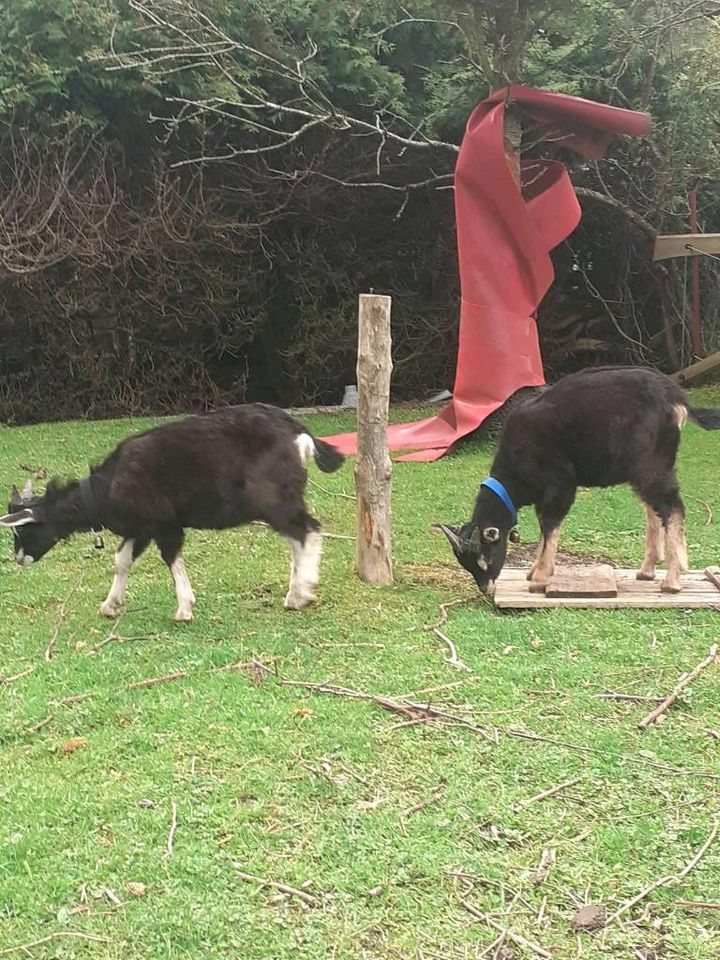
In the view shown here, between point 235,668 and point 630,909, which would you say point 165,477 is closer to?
point 235,668

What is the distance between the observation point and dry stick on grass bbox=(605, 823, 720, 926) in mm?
3139

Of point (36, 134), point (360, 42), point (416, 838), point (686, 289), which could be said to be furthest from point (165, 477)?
point (686, 289)

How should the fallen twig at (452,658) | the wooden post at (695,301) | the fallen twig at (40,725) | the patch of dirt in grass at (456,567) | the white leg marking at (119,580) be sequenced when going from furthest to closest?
1. the wooden post at (695,301)
2. the patch of dirt in grass at (456,567)
3. the white leg marking at (119,580)
4. the fallen twig at (452,658)
5. the fallen twig at (40,725)

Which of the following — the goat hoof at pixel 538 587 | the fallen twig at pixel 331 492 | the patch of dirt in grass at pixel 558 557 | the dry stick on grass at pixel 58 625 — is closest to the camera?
the dry stick on grass at pixel 58 625

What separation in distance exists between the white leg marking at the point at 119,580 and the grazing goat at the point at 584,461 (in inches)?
81.7

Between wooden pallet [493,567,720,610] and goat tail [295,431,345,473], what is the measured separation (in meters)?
1.39

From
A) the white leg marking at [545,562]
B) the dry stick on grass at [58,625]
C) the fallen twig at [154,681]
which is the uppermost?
the white leg marking at [545,562]

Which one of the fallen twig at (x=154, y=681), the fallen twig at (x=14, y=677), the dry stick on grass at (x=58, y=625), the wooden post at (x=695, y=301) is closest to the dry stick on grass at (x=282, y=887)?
the fallen twig at (x=154, y=681)

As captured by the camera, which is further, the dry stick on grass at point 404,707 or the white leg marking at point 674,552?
the white leg marking at point 674,552

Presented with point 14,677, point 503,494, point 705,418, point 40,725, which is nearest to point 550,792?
point 40,725

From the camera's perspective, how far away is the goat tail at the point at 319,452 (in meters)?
6.28

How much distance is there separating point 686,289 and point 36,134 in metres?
11.1

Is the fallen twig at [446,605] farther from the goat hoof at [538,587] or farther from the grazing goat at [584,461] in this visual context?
the goat hoof at [538,587]

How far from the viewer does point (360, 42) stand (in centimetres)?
1463
